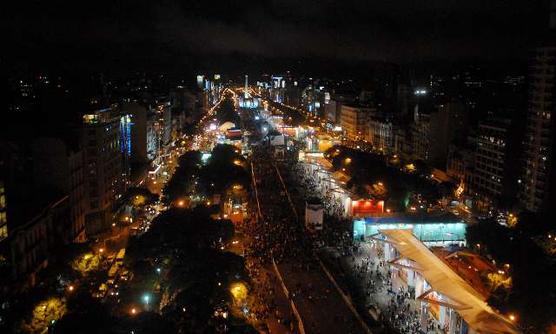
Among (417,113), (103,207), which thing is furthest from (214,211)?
(417,113)

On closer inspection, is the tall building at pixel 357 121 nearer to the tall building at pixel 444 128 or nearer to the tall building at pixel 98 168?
the tall building at pixel 444 128

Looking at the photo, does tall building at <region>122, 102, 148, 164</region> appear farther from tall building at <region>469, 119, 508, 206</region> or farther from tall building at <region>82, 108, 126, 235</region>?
tall building at <region>469, 119, 508, 206</region>

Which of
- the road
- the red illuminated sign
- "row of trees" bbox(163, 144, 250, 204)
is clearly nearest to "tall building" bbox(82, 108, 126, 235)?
"row of trees" bbox(163, 144, 250, 204)

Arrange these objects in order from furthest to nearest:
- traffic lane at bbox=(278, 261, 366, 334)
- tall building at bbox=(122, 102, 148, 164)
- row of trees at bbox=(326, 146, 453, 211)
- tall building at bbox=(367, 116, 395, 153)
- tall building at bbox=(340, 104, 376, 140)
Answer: tall building at bbox=(340, 104, 376, 140), tall building at bbox=(367, 116, 395, 153), tall building at bbox=(122, 102, 148, 164), row of trees at bbox=(326, 146, 453, 211), traffic lane at bbox=(278, 261, 366, 334)

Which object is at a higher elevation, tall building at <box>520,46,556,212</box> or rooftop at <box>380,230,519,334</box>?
tall building at <box>520,46,556,212</box>

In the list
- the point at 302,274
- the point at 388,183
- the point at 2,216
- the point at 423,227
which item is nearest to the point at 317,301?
the point at 302,274

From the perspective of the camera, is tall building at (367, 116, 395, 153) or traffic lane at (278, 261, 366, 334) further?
tall building at (367, 116, 395, 153)

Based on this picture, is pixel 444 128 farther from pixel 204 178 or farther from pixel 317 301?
pixel 317 301
